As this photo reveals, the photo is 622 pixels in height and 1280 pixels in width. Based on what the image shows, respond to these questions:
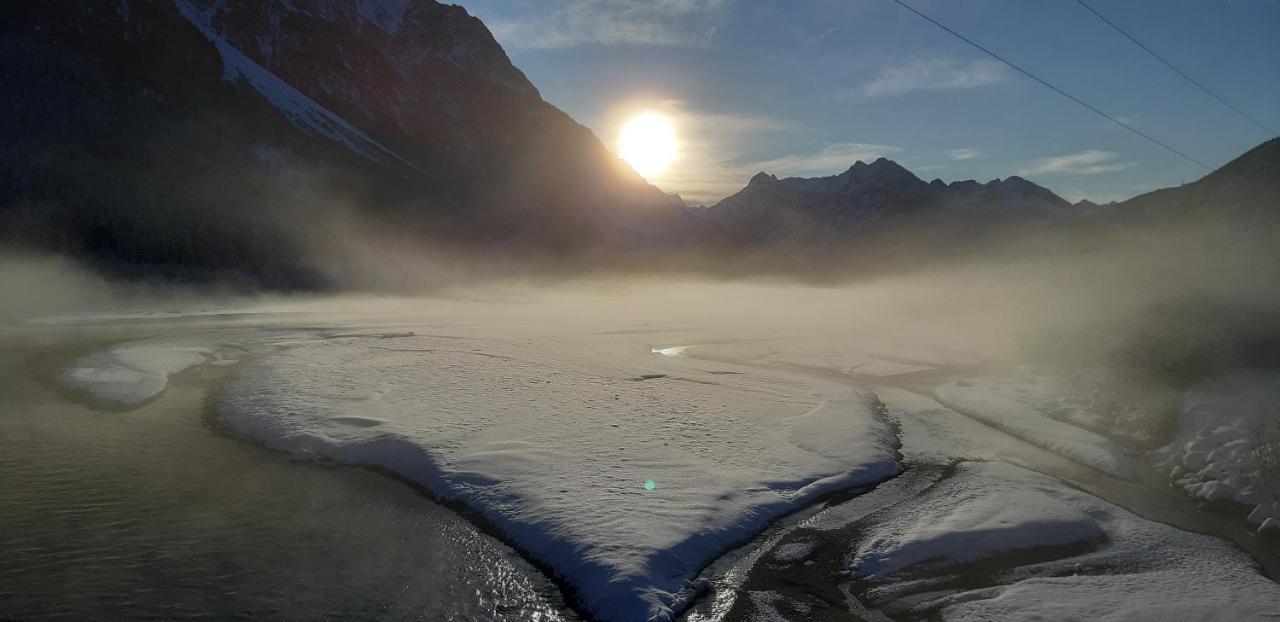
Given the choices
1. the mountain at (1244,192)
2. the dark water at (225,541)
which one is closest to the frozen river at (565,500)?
the dark water at (225,541)

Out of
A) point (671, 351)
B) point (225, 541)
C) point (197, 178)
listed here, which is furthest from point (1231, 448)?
point (197, 178)

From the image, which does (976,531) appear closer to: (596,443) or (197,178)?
(596,443)

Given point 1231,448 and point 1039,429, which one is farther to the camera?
point 1039,429

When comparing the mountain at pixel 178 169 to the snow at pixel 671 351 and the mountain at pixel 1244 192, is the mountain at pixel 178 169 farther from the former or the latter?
the mountain at pixel 1244 192

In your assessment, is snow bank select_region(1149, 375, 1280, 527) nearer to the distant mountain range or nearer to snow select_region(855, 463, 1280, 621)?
snow select_region(855, 463, 1280, 621)

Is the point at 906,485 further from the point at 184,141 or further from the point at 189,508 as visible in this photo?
the point at 184,141

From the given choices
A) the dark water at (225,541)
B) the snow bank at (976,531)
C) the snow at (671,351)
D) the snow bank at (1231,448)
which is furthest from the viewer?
the snow at (671,351)

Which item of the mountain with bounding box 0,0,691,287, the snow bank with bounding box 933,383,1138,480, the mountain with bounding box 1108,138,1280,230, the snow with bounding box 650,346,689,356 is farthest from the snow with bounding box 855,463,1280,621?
the mountain with bounding box 0,0,691,287
